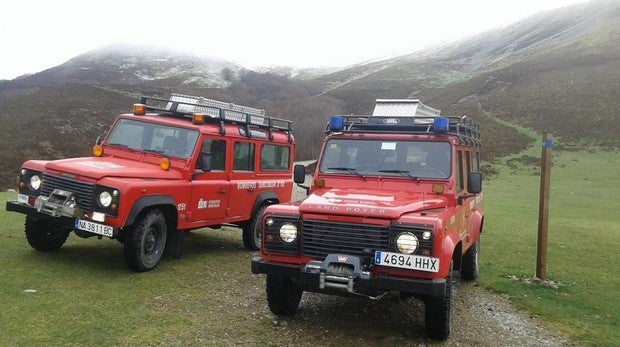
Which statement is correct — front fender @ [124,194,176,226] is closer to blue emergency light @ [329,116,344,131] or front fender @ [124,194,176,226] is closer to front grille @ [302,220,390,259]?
blue emergency light @ [329,116,344,131]

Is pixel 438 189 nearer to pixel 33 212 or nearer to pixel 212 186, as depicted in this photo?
pixel 212 186

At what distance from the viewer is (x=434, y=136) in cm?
688

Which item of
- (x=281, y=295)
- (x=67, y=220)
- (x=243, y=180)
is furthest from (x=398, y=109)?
(x=67, y=220)

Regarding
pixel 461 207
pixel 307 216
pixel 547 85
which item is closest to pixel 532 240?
pixel 461 207

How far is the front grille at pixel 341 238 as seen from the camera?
5359 millimetres

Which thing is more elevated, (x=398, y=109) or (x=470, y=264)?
(x=398, y=109)

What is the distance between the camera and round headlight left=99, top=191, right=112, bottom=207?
23.1 feet

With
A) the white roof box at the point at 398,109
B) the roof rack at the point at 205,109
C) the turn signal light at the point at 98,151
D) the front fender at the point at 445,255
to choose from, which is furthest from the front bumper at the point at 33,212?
the front fender at the point at 445,255

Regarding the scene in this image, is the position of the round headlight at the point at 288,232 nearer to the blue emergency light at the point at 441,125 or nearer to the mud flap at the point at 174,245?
the blue emergency light at the point at 441,125

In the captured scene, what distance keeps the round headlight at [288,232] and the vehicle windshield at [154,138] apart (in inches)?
133

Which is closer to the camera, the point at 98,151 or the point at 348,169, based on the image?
the point at 348,169

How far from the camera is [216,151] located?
29.9ft

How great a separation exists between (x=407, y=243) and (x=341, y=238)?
2.21 ft

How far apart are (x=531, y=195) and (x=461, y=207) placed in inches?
754
